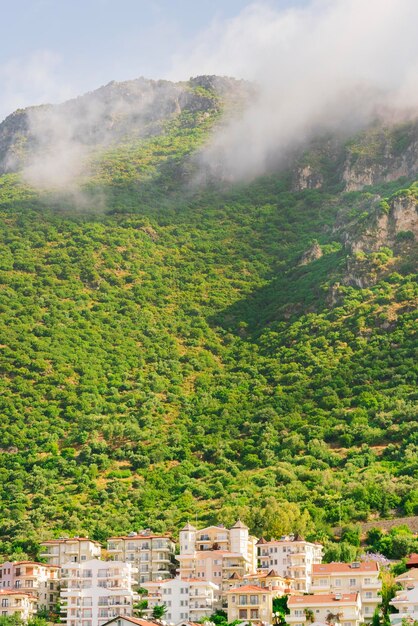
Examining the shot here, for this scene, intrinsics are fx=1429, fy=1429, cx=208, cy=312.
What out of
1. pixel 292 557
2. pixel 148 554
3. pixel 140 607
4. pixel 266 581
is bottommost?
pixel 140 607

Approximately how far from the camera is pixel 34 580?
351 feet

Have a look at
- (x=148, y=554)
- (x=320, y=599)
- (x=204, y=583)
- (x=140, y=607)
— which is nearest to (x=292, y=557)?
(x=204, y=583)

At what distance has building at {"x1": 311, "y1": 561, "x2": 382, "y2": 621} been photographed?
9806 centimetres

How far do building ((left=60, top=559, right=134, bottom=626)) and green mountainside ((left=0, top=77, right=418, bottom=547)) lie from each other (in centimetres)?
1100

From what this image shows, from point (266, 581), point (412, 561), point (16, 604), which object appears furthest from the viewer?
point (16, 604)

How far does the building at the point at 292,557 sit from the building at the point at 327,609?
574 cm

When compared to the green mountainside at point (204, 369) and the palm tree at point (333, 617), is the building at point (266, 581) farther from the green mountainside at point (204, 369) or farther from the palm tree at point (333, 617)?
the green mountainside at point (204, 369)

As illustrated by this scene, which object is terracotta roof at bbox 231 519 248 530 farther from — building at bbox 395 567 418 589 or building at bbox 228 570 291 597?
building at bbox 395 567 418 589

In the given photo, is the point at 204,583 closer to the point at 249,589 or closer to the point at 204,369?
the point at 249,589

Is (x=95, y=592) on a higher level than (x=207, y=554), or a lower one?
lower

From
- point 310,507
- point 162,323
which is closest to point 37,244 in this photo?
point 162,323

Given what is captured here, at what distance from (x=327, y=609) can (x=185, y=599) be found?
1158cm

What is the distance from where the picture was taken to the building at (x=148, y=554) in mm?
109625

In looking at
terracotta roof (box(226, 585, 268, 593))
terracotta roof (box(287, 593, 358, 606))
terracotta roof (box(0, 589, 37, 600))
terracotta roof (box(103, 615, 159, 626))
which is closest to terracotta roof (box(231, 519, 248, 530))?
terracotta roof (box(226, 585, 268, 593))
